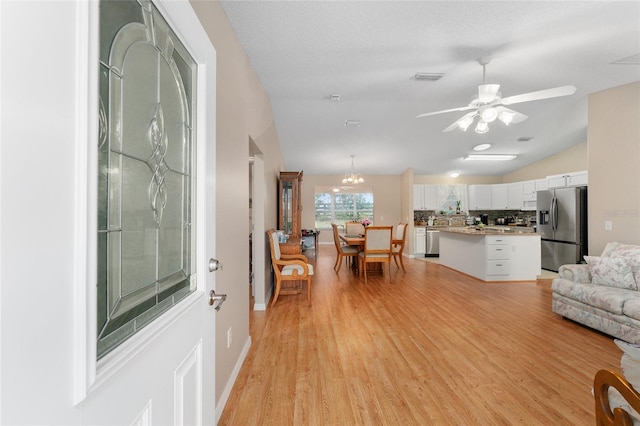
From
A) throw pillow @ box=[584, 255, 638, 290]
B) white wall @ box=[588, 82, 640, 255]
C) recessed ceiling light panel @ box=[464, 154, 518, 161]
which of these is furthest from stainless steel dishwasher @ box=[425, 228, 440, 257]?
throw pillow @ box=[584, 255, 638, 290]

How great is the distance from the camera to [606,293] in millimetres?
2701

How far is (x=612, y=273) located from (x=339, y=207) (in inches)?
275

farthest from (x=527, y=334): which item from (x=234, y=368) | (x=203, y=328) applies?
(x=203, y=328)

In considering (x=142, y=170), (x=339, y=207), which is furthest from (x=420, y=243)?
(x=142, y=170)

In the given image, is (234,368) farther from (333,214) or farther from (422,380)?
(333,214)

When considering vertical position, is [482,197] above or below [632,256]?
above

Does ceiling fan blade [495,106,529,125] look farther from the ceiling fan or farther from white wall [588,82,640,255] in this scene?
white wall [588,82,640,255]

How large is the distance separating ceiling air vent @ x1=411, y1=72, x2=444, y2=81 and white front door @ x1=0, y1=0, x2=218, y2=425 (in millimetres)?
3328

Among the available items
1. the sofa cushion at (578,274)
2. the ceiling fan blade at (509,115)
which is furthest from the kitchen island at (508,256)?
the ceiling fan blade at (509,115)

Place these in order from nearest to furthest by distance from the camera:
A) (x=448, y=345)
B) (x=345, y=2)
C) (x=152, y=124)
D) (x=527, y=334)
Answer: (x=152, y=124) < (x=345, y=2) < (x=448, y=345) < (x=527, y=334)

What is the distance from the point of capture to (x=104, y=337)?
60cm

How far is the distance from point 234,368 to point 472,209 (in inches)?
318

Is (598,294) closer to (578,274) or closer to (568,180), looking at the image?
(578,274)

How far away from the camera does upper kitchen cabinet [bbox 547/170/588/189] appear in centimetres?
536
